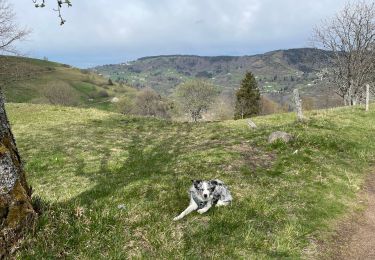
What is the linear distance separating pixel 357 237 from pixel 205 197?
4.78 metres

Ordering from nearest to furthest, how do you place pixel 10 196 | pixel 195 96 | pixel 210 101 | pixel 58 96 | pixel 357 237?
pixel 10 196 < pixel 357 237 < pixel 195 96 < pixel 210 101 < pixel 58 96

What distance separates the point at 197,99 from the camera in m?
140

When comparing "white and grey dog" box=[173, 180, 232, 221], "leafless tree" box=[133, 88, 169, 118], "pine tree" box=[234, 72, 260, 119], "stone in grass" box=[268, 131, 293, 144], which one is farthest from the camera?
"leafless tree" box=[133, 88, 169, 118]

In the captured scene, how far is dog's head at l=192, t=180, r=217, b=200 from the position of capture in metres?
12.7

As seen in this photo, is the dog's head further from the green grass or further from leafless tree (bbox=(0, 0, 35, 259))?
leafless tree (bbox=(0, 0, 35, 259))

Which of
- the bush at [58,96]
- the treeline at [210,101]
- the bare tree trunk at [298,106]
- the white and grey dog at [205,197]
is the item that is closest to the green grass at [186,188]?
the white and grey dog at [205,197]

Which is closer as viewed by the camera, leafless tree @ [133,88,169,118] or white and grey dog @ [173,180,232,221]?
white and grey dog @ [173,180,232,221]

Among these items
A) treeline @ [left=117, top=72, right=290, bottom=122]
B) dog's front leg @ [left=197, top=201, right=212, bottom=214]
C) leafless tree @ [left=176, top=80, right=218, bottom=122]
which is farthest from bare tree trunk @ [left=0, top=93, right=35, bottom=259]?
leafless tree @ [left=176, top=80, right=218, bottom=122]

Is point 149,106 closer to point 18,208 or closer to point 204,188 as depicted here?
point 204,188

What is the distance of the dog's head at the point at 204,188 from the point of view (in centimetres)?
1270

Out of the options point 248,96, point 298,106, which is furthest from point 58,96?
point 298,106

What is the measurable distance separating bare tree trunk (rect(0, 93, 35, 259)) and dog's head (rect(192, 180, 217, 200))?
5.27 meters

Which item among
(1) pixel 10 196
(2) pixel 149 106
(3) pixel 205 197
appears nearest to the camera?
(1) pixel 10 196

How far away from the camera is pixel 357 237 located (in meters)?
12.2
